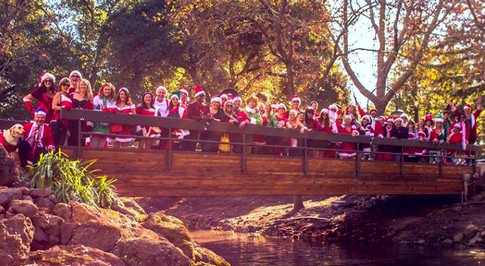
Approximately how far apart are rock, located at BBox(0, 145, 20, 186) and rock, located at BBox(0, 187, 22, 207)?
1.71ft

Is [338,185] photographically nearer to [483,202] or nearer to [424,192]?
[424,192]

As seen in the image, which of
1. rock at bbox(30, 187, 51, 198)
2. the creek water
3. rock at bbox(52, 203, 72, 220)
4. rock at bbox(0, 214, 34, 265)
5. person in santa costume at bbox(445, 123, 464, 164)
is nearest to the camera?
rock at bbox(0, 214, 34, 265)

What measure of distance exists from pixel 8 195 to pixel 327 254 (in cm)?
1007

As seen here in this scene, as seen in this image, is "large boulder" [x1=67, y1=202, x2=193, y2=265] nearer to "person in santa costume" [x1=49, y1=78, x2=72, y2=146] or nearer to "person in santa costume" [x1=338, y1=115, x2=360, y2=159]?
"person in santa costume" [x1=49, y1=78, x2=72, y2=146]

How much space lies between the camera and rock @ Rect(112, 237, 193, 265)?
329 inches

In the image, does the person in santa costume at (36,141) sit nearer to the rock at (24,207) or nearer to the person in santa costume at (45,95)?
the person in santa costume at (45,95)

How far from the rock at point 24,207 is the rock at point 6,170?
86cm

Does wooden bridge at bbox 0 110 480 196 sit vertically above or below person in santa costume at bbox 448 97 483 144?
below

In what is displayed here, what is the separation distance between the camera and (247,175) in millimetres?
14352

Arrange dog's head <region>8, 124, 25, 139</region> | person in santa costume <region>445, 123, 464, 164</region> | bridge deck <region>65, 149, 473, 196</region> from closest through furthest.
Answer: dog's head <region>8, 124, 25, 139</region>, bridge deck <region>65, 149, 473, 196</region>, person in santa costume <region>445, 123, 464, 164</region>

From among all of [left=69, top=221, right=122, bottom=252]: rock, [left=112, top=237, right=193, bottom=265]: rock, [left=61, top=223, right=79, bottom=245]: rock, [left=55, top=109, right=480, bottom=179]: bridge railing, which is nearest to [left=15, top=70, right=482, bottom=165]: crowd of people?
[left=55, top=109, right=480, bottom=179]: bridge railing

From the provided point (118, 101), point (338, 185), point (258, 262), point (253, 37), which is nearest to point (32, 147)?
point (118, 101)

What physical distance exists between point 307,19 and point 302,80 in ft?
7.12

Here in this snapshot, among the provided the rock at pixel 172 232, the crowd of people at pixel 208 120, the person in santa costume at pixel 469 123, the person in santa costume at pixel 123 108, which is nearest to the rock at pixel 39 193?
the rock at pixel 172 232
